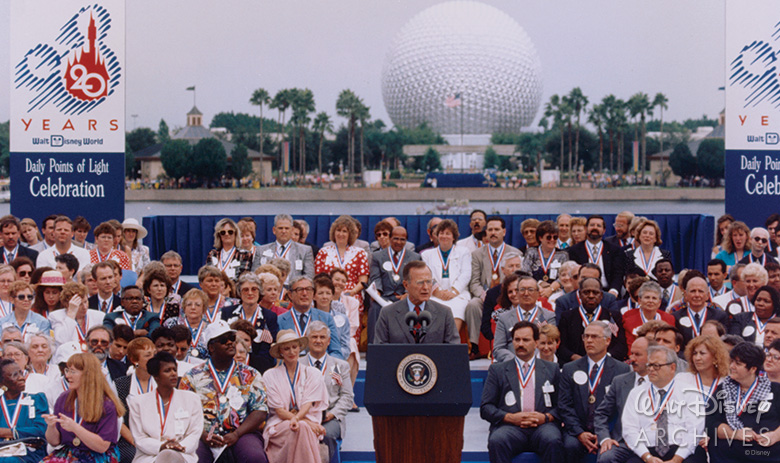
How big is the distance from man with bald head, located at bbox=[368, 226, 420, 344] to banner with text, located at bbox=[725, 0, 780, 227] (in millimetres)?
5596

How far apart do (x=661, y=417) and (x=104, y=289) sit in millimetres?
5297

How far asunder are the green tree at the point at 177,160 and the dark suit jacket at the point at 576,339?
55.6 metres

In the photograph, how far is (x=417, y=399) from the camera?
17.1ft

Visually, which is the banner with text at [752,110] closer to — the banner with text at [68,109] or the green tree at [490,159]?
the banner with text at [68,109]

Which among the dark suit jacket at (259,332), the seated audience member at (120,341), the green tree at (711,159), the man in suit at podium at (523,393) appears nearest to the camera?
the man in suit at podium at (523,393)

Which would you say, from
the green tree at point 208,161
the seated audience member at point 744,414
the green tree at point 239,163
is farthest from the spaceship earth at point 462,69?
the seated audience member at point 744,414

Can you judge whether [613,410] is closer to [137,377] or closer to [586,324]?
[586,324]

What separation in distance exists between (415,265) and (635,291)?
9.25ft

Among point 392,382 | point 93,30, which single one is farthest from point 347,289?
point 93,30

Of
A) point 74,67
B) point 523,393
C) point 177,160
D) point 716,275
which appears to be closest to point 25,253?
point 74,67

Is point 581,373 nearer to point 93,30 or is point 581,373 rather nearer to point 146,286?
point 146,286

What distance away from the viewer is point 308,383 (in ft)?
21.9

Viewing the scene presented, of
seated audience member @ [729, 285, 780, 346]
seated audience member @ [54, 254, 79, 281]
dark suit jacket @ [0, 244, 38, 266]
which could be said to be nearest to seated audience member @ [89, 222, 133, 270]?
dark suit jacket @ [0, 244, 38, 266]

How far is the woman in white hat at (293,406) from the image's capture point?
6.36 metres
